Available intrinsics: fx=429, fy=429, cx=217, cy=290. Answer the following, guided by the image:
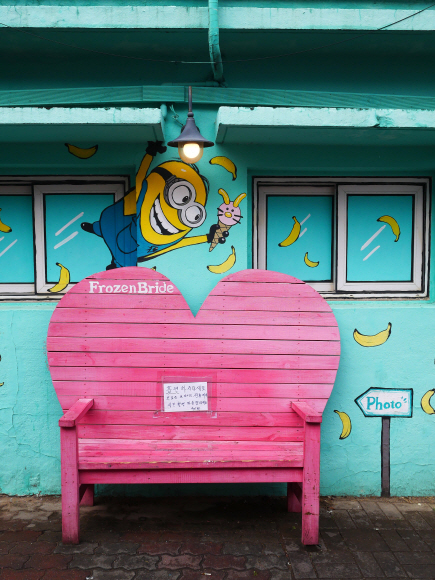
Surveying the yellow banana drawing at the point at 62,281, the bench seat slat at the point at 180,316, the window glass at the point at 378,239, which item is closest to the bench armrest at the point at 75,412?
the bench seat slat at the point at 180,316

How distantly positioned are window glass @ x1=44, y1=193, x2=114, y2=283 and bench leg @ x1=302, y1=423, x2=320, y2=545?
2.18m

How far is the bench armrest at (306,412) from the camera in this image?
2.81 meters

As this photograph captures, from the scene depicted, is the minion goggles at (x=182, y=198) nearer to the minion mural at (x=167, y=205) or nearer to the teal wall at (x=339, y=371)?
the minion mural at (x=167, y=205)

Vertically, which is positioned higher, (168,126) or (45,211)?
(168,126)

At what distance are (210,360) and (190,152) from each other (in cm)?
158

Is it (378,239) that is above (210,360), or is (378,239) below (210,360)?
above

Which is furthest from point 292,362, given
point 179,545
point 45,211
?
point 45,211

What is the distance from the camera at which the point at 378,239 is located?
3762 mm

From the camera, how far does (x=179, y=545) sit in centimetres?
294

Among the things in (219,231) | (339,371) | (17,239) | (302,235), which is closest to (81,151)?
(17,239)

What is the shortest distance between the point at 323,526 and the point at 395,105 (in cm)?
337

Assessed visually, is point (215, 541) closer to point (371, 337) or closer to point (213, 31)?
point (371, 337)

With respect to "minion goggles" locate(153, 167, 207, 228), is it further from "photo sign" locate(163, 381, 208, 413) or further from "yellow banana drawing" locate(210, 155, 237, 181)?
"photo sign" locate(163, 381, 208, 413)

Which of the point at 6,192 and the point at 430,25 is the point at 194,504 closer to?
the point at 6,192
